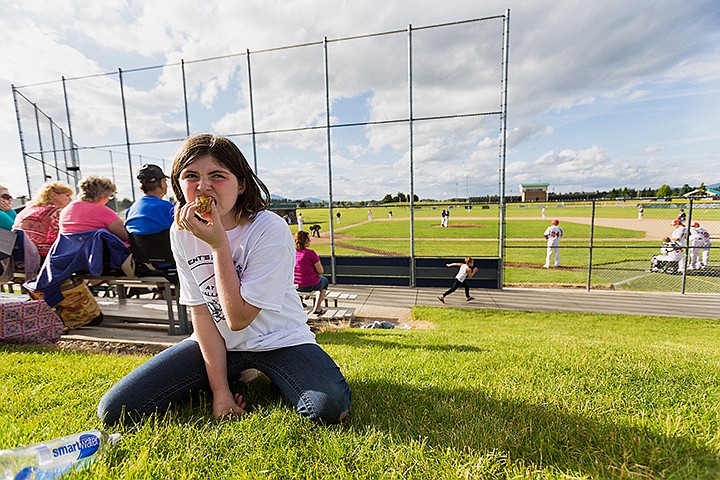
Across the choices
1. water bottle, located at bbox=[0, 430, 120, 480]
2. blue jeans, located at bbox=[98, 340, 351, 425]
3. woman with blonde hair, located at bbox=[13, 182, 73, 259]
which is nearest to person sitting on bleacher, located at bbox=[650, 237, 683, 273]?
blue jeans, located at bbox=[98, 340, 351, 425]

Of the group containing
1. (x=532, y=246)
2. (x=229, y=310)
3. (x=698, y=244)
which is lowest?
(x=698, y=244)

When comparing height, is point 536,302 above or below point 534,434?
below

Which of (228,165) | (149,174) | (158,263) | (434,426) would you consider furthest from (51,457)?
(149,174)

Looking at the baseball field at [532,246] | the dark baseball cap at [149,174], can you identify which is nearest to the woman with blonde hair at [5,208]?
the dark baseball cap at [149,174]

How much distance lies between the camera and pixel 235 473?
1.17 m

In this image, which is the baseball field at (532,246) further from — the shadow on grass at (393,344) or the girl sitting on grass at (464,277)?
the shadow on grass at (393,344)

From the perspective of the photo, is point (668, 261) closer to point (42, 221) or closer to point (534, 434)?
point (534, 434)

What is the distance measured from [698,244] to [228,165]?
59.1ft

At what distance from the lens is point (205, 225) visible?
4.64 ft

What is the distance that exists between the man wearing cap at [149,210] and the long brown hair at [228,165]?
2148 millimetres

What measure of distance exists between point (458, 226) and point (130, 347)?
27.3 metres

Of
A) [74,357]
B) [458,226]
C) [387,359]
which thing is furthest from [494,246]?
[74,357]

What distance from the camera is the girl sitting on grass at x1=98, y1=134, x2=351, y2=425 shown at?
148 centimetres

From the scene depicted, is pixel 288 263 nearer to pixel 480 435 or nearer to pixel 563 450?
pixel 480 435
